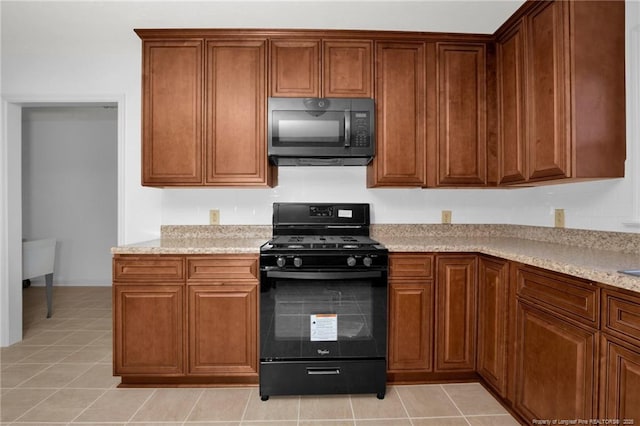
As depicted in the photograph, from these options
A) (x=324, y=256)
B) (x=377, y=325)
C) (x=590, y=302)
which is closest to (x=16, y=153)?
(x=324, y=256)

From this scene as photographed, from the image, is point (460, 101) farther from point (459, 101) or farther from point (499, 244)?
point (499, 244)

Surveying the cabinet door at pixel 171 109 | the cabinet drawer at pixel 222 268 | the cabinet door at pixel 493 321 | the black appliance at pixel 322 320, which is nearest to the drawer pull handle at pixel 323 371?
the black appliance at pixel 322 320

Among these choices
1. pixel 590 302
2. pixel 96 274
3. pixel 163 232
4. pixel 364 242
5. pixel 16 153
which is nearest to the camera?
pixel 590 302

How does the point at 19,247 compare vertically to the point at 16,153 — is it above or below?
below

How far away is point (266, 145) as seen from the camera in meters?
2.49

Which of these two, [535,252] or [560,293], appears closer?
[560,293]

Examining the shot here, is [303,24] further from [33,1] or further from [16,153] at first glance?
[16,153]

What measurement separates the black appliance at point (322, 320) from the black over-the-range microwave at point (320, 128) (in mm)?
685

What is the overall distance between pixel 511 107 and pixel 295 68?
4.80ft

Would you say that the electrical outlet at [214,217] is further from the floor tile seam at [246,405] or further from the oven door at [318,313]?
the floor tile seam at [246,405]

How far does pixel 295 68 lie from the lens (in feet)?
8.18

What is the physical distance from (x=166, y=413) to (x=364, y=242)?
1.51 meters

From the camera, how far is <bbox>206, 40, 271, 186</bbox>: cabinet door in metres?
2.48

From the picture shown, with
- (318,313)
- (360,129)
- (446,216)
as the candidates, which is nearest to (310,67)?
(360,129)
